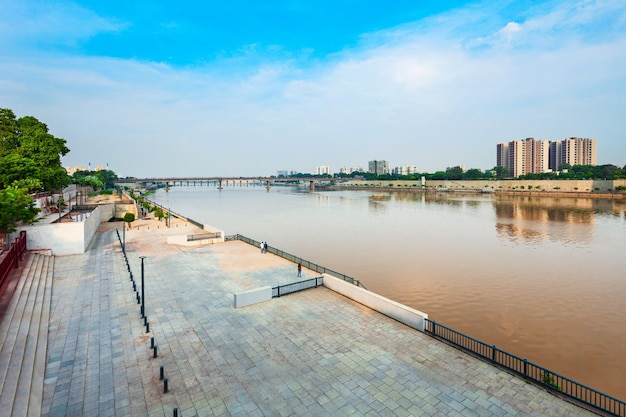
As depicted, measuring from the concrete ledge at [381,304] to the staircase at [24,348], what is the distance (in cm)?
1148

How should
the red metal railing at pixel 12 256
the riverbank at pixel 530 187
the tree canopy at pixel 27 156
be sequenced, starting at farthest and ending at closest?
1. the riverbank at pixel 530 187
2. the tree canopy at pixel 27 156
3. the red metal railing at pixel 12 256

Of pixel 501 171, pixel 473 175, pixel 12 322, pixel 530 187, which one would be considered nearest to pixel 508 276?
pixel 12 322

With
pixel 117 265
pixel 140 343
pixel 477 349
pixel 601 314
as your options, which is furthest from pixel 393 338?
pixel 117 265

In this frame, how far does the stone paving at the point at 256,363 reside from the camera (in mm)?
8445

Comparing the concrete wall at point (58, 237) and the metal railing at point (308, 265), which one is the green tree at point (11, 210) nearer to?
the concrete wall at point (58, 237)

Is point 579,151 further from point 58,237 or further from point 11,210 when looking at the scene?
point 11,210

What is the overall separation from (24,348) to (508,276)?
26.8 metres

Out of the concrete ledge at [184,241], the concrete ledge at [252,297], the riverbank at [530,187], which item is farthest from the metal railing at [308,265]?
the riverbank at [530,187]

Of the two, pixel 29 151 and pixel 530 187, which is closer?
pixel 29 151

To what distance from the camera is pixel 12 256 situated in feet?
58.6

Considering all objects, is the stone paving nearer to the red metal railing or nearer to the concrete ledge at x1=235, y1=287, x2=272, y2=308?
the concrete ledge at x1=235, y1=287, x2=272, y2=308

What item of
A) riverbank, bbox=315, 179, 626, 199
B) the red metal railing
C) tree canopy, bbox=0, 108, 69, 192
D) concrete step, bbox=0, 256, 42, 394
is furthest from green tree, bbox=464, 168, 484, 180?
concrete step, bbox=0, 256, 42, 394

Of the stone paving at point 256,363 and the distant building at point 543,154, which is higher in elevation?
the distant building at point 543,154

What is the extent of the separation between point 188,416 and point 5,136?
49377 mm
